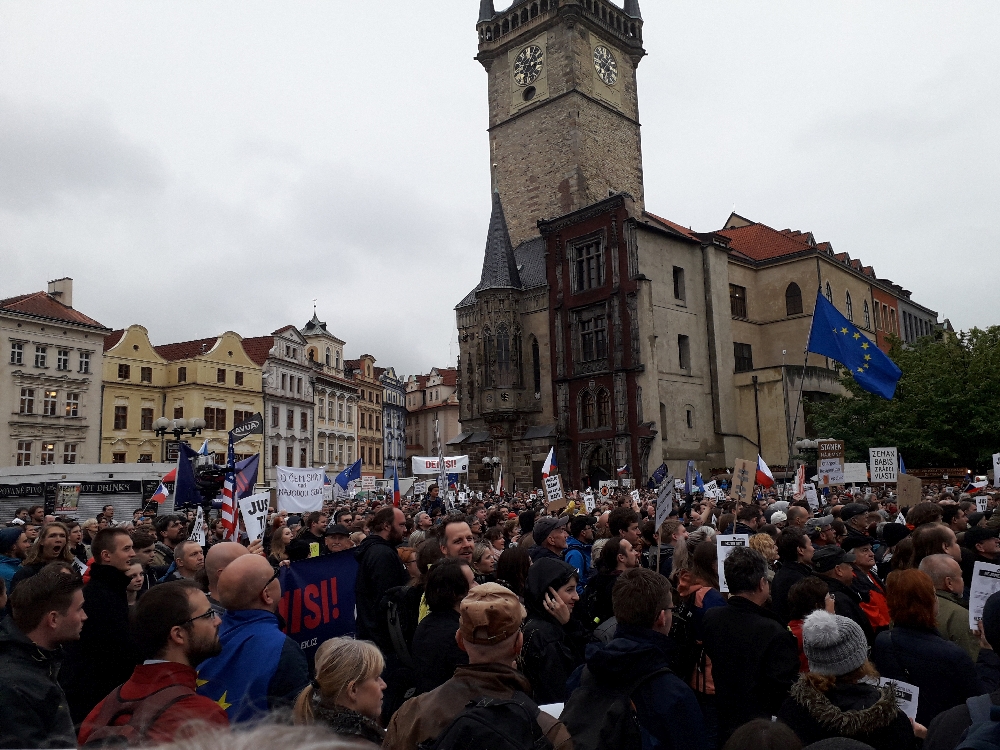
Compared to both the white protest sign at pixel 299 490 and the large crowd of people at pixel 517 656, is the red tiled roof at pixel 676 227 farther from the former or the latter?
the large crowd of people at pixel 517 656

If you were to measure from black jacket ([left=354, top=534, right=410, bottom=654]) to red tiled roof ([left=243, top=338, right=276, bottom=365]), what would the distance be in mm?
58730

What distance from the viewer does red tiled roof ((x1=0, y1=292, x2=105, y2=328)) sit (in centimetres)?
4969

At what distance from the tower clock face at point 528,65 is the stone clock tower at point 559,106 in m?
0.07

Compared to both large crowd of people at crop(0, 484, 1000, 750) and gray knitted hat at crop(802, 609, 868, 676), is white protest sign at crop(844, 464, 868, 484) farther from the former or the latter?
gray knitted hat at crop(802, 609, 868, 676)

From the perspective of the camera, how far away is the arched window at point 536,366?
162ft

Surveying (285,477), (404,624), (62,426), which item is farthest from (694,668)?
(62,426)

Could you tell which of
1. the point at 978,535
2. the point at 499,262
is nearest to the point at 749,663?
the point at 978,535

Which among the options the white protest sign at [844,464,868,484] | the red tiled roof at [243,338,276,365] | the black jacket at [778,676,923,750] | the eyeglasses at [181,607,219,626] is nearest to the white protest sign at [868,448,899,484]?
the white protest sign at [844,464,868,484]

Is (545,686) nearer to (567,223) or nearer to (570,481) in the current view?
(570,481)

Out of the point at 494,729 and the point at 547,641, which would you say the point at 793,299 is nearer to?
the point at 547,641

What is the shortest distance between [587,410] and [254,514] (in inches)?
1426

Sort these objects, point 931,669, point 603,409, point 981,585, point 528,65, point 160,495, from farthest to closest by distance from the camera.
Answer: point 528,65 < point 603,409 < point 160,495 < point 981,585 < point 931,669

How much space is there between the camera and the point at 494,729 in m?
2.87

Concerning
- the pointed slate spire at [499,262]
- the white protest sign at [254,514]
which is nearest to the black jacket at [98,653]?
the white protest sign at [254,514]
